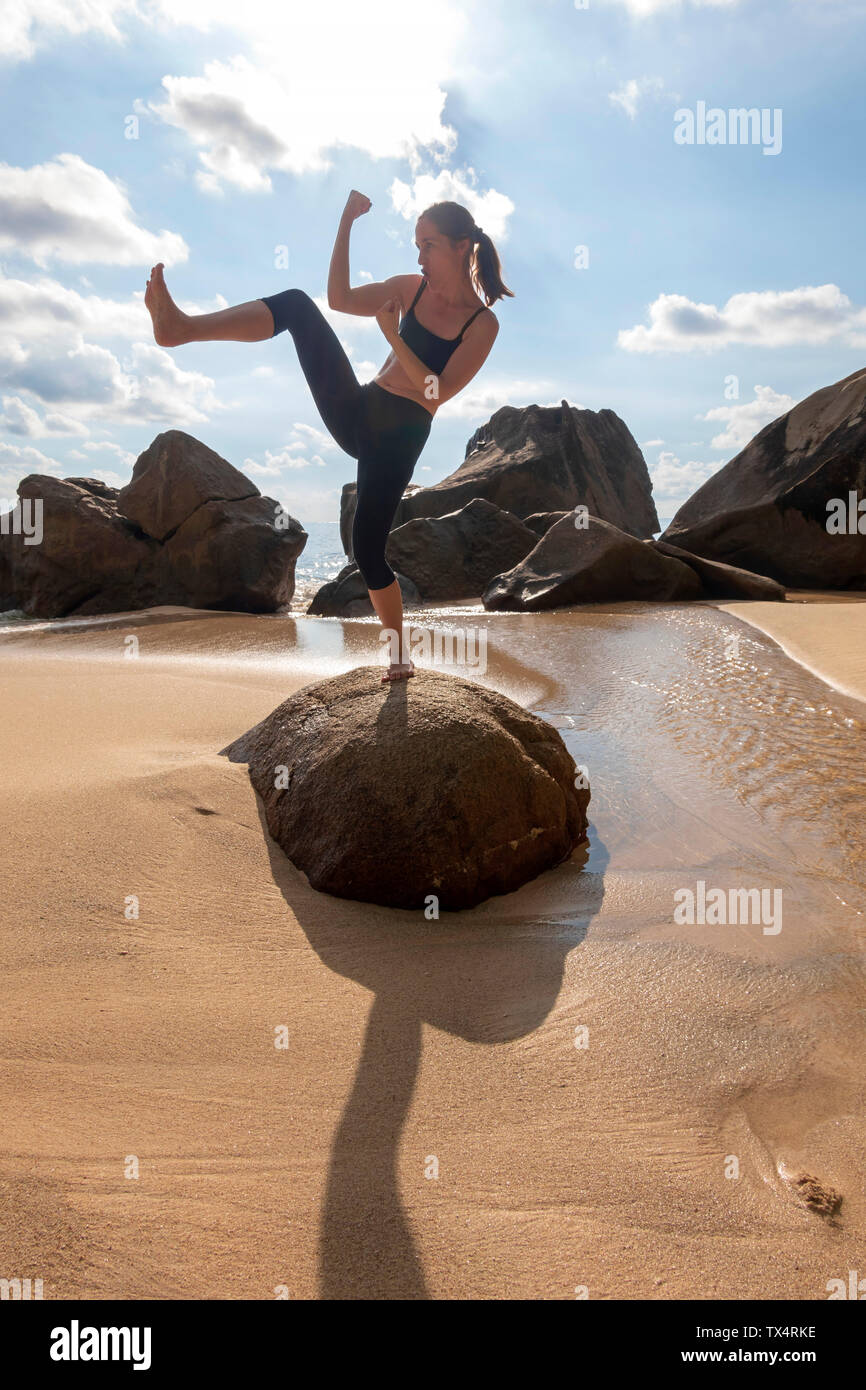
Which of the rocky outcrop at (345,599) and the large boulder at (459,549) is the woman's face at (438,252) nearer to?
the rocky outcrop at (345,599)

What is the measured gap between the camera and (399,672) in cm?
342

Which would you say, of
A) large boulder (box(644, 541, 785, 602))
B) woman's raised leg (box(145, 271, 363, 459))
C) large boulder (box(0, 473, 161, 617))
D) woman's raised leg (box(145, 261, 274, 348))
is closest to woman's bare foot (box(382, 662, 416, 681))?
woman's raised leg (box(145, 271, 363, 459))

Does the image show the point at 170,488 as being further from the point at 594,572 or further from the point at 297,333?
the point at 297,333

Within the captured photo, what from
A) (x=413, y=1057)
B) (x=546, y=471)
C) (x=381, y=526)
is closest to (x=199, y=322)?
(x=381, y=526)

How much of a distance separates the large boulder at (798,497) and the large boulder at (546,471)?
6602 mm

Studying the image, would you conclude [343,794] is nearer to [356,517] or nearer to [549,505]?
[356,517]

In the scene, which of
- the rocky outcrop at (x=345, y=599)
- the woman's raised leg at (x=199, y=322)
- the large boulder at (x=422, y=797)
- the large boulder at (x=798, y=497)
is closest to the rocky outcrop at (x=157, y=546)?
the rocky outcrop at (x=345, y=599)

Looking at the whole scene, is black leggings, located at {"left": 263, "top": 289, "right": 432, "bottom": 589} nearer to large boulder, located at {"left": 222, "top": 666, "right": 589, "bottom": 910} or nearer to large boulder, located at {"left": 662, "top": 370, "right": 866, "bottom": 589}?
large boulder, located at {"left": 222, "top": 666, "right": 589, "bottom": 910}

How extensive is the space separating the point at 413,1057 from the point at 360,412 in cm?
254

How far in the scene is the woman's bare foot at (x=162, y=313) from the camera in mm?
3084

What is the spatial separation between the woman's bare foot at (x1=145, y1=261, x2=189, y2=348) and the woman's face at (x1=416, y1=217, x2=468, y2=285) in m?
0.99

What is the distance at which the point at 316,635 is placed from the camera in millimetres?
9312

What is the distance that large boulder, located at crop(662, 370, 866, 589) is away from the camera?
13.2m
